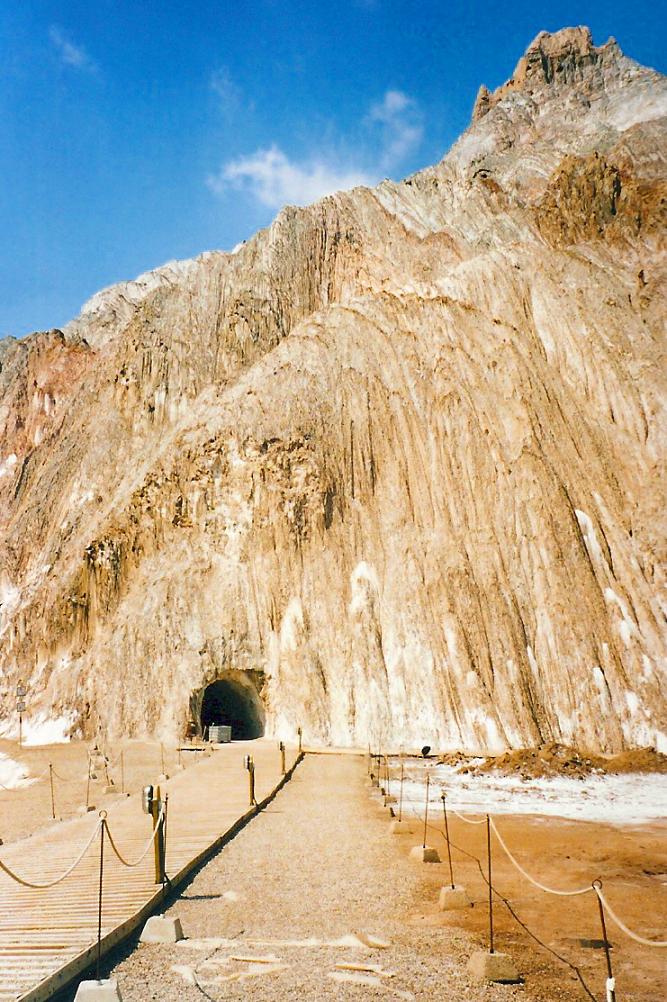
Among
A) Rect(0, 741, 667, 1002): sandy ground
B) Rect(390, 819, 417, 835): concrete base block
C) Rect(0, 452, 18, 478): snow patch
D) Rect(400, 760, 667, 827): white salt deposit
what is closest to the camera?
Rect(0, 741, 667, 1002): sandy ground

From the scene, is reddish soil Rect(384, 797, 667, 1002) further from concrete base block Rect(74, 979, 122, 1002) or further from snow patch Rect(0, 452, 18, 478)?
snow patch Rect(0, 452, 18, 478)

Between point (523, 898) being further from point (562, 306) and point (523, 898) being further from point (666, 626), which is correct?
point (562, 306)

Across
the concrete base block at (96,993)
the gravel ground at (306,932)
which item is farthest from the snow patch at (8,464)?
the concrete base block at (96,993)

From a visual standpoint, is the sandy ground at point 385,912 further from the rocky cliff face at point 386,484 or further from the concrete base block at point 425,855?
the rocky cliff face at point 386,484

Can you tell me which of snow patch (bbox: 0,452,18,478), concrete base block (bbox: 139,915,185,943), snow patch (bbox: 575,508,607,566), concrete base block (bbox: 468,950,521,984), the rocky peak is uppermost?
the rocky peak

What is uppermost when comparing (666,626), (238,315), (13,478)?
(238,315)

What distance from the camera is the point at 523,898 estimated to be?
1130 cm

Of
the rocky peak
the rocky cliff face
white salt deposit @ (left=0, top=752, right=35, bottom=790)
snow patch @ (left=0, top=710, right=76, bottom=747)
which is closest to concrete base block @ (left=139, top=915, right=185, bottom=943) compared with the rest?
white salt deposit @ (left=0, top=752, right=35, bottom=790)

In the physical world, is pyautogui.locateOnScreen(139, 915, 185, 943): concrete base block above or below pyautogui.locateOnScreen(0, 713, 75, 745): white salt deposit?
below

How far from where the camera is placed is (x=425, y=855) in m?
13.2

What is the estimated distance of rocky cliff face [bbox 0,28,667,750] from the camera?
3406 centimetres

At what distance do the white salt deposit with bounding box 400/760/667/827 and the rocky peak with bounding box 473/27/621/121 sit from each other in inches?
2468

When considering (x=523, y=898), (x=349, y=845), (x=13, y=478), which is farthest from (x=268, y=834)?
(x=13, y=478)

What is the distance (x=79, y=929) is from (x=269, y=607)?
2949 cm
